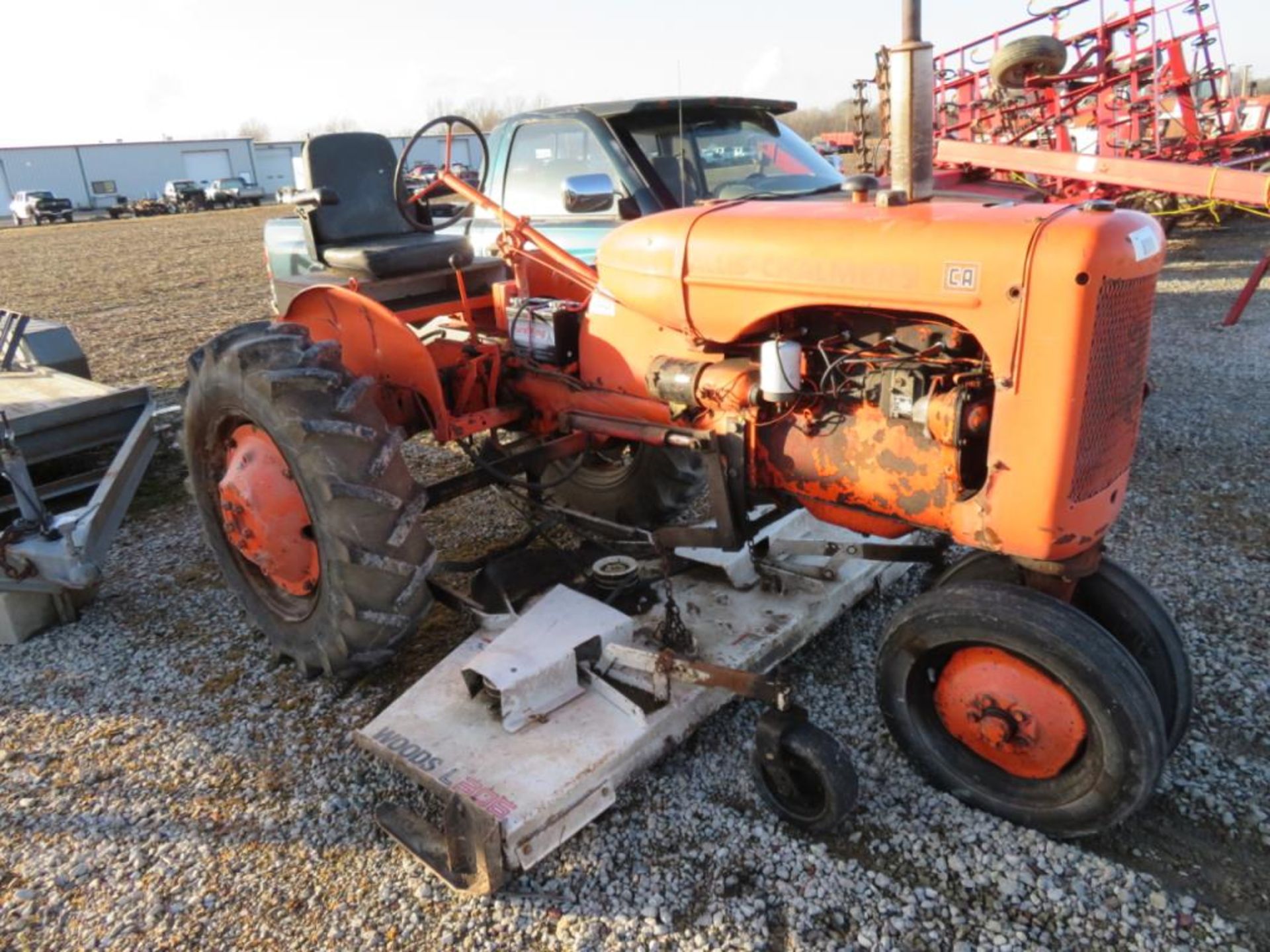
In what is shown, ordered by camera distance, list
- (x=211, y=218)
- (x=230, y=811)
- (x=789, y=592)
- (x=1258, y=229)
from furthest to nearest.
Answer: (x=211, y=218), (x=1258, y=229), (x=789, y=592), (x=230, y=811)

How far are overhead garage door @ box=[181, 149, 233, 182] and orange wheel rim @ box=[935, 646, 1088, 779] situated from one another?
51.9 m

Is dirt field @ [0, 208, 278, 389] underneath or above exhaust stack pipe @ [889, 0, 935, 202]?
underneath

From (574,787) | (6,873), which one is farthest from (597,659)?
(6,873)

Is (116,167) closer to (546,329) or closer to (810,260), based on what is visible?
(546,329)

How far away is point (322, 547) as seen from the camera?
2.68m

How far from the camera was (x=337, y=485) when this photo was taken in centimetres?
256

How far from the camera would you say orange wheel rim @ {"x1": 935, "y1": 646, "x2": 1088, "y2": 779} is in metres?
2.14

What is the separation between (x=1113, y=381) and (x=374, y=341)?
2.23 m

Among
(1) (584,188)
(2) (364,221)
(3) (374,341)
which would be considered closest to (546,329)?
(3) (374,341)

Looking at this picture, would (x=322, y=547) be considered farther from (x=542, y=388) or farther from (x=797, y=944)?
(x=797, y=944)

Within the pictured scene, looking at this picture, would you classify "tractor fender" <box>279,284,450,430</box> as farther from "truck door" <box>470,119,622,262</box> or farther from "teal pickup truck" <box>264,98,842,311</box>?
"truck door" <box>470,119,622,262</box>

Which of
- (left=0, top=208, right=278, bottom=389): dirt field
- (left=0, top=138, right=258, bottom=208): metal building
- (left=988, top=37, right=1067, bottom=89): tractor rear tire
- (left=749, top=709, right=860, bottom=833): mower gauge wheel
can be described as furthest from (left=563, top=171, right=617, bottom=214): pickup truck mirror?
(left=0, top=138, right=258, bottom=208): metal building

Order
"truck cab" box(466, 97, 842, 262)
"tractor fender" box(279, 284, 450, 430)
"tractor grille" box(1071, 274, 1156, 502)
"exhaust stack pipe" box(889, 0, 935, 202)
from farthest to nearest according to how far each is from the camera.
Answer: "truck cab" box(466, 97, 842, 262), "tractor fender" box(279, 284, 450, 430), "exhaust stack pipe" box(889, 0, 935, 202), "tractor grille" box(1071, 274, 1156, 502)

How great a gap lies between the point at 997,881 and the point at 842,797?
371 millimetres
